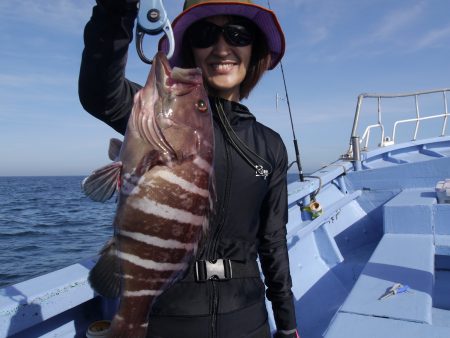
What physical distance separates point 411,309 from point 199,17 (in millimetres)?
2229

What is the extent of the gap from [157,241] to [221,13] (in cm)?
120

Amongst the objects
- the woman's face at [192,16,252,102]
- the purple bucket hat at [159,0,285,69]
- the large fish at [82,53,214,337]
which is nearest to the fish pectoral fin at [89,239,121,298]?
the large fish at [82,53,214,337]

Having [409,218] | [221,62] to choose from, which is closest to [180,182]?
[221,62]

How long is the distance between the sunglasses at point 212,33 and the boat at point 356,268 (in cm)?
156

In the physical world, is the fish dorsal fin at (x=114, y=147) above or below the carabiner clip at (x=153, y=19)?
below

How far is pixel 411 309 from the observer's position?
2504mm

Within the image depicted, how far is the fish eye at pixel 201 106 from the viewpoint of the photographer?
167 cm

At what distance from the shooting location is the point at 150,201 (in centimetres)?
146

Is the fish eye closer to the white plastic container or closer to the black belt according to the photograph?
the black belt

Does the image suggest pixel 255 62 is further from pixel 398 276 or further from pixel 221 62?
pixel 398 276

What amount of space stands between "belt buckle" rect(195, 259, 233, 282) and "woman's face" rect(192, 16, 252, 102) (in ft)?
3.05

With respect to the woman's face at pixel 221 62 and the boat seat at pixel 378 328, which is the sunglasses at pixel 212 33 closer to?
the woman's face at pixel 221 62

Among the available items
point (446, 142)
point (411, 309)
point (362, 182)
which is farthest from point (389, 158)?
point (411, 309)

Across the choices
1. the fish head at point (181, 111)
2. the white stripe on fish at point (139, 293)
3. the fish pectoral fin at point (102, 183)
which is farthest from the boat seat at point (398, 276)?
the fish pectoral fin at point (102, 183)
